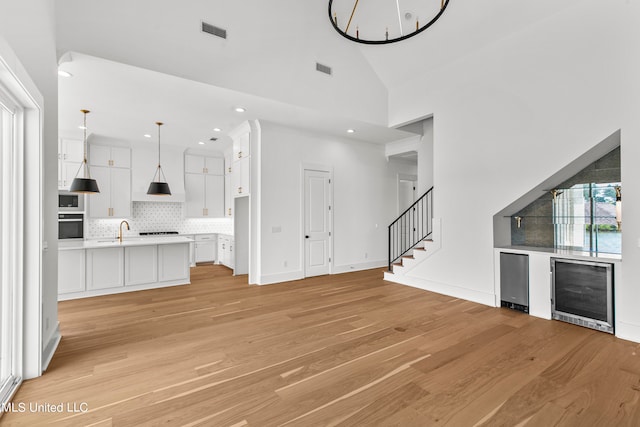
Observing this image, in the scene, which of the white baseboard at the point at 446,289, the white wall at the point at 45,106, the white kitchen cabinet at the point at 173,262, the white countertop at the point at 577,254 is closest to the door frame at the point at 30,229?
the white wall at the point at 45,106

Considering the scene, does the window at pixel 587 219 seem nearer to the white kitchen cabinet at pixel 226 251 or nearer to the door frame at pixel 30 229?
the door frame at pixel 30 229

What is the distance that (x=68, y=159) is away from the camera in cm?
683

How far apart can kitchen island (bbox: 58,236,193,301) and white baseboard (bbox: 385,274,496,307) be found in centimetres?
419

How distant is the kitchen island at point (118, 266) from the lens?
15.7 feet

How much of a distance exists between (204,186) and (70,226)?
310 centimetres

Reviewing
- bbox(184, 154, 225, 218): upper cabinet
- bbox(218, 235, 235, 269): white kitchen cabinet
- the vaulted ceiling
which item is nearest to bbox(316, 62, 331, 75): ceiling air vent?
the vaulted ceiling

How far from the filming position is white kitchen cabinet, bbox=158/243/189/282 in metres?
5.57

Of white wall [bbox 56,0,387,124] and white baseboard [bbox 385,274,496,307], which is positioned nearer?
white wall [bbox 56,0,387,124]

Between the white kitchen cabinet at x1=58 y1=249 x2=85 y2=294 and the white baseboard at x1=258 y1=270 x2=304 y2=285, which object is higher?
the white kitchen cabinet at x1=58 y1=249 x2=85 y2=294

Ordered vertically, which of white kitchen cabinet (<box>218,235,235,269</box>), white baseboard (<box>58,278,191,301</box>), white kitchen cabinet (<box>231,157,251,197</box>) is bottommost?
white baseboard (<box>58,278,191,301</box>)

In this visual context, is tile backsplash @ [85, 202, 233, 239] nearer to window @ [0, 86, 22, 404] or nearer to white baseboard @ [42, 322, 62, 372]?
white baseboard @ [42, 322, 62, 372]

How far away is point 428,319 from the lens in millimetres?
3814

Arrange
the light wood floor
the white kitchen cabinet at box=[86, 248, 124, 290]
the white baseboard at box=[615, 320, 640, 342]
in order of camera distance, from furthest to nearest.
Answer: the white kitchen cabinet at box=[86, 248, 124, 290] → the white baseboard at box=[615, 320, 640, 342] → the light wood floor

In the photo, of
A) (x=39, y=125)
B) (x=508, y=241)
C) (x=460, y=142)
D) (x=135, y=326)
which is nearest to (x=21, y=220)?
(x=39, y=125)
